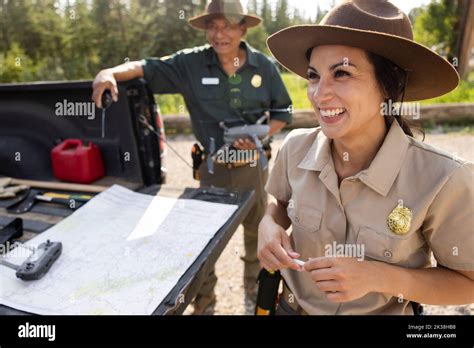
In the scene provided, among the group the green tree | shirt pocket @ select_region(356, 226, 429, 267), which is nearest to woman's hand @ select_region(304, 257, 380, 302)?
shirt pocket @ select_region(356, 226, 429, 267)

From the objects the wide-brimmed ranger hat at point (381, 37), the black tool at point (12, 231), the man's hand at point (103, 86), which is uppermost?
the wide-brimmed ranger hat at point (381, 37)

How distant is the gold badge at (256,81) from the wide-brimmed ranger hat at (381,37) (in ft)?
4.75

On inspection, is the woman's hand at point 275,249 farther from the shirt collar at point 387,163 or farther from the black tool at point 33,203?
the black tool at point 33,203

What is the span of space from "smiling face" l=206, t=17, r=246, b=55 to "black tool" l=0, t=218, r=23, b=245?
1662 mm

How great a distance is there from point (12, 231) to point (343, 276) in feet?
4.41

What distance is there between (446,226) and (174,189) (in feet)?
4.39

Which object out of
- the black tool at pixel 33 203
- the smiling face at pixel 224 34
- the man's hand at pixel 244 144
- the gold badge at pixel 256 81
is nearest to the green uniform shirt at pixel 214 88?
the gold badge at pixel 256 81

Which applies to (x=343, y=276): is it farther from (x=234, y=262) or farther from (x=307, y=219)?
(x=234, y=262)

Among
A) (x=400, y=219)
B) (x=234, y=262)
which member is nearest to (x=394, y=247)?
(x=400, y=219)

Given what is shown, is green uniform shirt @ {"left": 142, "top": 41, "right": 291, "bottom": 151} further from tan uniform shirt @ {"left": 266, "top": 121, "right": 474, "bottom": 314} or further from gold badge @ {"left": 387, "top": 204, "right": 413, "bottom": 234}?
gold badge @ {"left": 387, "top": 204, "right": 413, "bottom": 234}

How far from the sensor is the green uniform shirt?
2801 millimetres

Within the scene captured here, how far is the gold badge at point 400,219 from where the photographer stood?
127cm

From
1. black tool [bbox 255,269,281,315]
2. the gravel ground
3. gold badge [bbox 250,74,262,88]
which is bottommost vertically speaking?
the gravel ground
